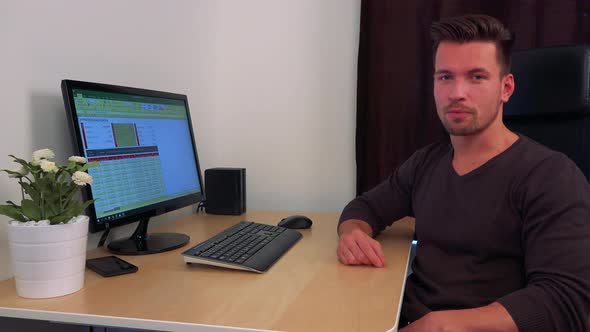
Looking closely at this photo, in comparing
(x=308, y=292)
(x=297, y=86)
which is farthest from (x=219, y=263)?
(x=297, y=86)

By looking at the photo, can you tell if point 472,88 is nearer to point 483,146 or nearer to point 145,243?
point 483,146

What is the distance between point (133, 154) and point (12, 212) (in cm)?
39

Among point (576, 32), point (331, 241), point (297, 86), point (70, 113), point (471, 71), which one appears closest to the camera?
point (70, 113)

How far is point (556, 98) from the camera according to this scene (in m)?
1.31

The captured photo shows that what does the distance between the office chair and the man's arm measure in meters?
0.69

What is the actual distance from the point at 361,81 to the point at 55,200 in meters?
1.31

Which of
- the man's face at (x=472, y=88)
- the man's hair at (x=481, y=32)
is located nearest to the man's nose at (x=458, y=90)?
the man's face at (x=472, y=88)

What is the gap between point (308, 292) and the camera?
35.7 inches

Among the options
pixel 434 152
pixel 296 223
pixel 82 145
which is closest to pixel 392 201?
pixel 434 152

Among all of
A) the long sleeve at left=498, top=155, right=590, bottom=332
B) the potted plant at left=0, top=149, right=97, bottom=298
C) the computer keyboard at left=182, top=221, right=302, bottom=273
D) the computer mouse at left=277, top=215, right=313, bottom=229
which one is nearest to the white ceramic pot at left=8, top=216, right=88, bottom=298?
the potted plant at left=0, top=149, right=97, bottom=298

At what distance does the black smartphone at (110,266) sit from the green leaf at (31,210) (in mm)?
203

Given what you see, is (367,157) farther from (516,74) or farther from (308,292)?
(308,292)

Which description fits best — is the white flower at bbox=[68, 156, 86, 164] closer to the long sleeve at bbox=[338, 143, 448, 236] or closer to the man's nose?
the long sleeve at bbox=[338, 143, 448, 236]

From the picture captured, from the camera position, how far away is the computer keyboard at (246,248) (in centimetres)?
104
